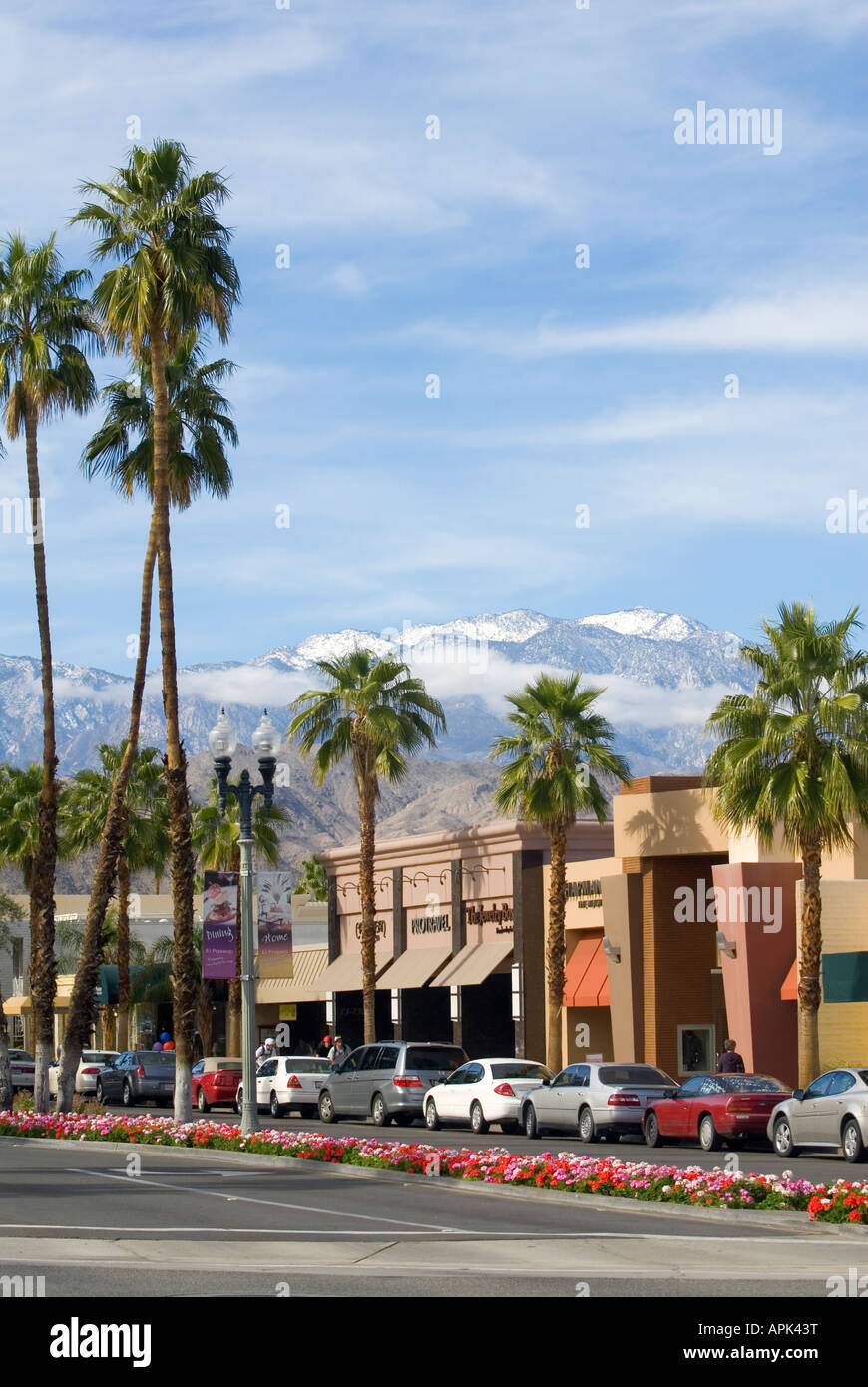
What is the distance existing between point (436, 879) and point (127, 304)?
24.0 metres

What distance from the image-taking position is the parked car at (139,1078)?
45656 millimetres

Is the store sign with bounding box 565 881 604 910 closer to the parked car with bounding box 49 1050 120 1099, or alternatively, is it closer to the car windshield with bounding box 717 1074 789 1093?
the parked car with bounding box 49 1050 120 1099

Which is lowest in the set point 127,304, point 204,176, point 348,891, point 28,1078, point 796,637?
point 28,1078

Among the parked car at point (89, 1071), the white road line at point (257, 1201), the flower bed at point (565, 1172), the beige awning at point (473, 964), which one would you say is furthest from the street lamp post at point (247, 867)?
the parked car at point (89, 1071)

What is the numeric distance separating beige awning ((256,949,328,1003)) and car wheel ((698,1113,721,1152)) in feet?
105

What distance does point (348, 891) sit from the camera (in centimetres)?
5838

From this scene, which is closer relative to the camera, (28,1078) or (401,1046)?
(401,1046)

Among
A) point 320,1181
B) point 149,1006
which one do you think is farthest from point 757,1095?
point 149,1006

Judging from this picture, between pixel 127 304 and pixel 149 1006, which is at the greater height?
pixel 127 304

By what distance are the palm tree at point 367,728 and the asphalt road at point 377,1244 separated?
1014 inches

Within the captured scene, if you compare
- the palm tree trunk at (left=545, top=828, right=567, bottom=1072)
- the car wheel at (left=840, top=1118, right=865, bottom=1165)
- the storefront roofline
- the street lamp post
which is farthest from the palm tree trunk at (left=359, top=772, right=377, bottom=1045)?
the car wheel at (left=840, top=1118, right=865, bottom=1165)

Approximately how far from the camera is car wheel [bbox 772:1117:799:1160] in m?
26.2

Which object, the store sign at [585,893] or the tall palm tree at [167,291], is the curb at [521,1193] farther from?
the store sign at [585,893]

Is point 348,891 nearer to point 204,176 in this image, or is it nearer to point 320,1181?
point 204,176
